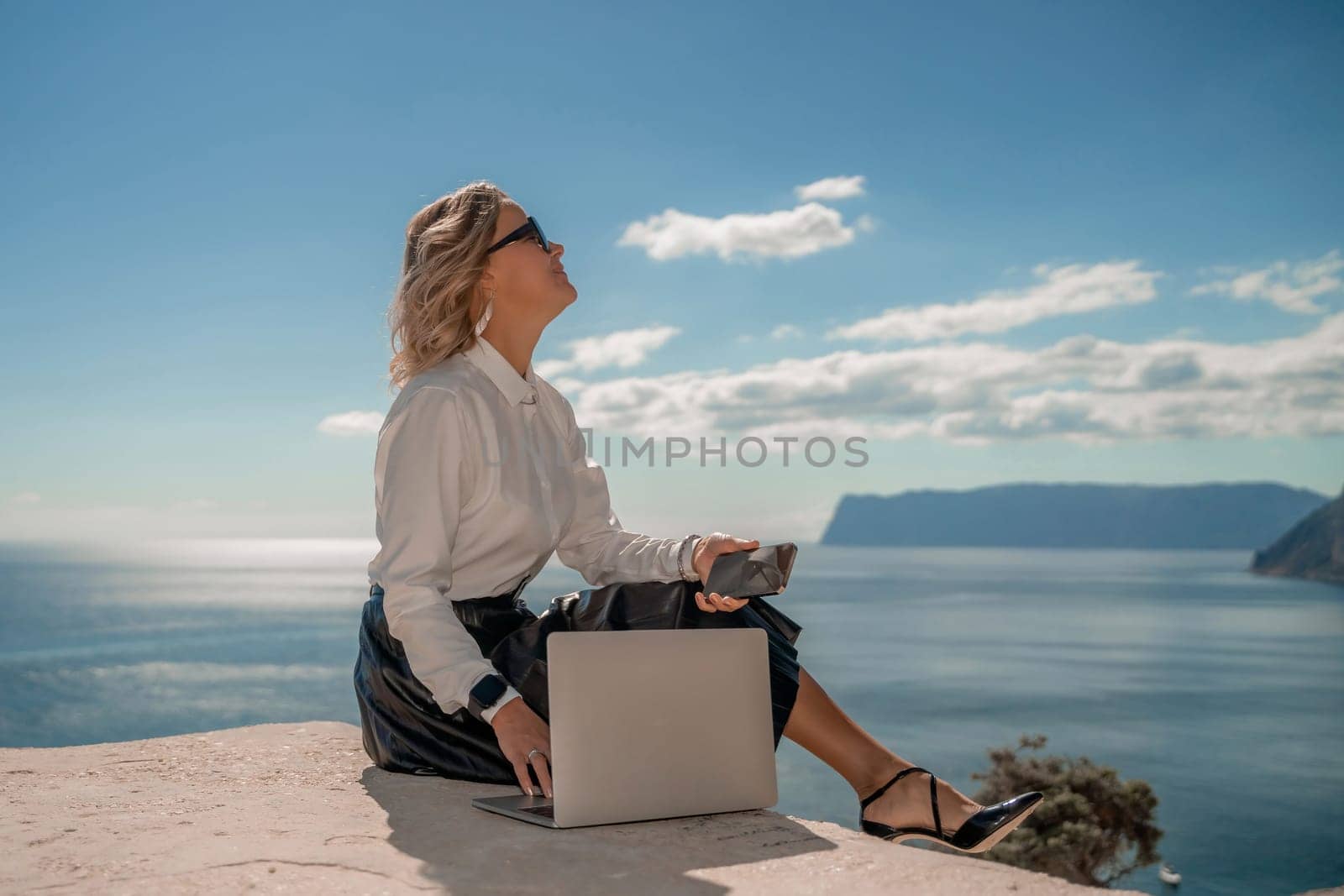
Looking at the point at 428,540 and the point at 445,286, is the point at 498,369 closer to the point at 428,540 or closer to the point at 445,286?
the point at 445,286

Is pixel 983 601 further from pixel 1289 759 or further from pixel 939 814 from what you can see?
pixel 939 814

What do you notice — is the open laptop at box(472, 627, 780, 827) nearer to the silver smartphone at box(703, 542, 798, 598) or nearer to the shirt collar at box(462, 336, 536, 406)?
the silver smartphone at box(703, 542, 798, 598)

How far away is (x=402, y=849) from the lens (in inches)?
74.1

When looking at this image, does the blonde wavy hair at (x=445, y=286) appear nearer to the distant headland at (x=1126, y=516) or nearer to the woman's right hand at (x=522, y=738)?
the woman's right hand at (x=522, y=738)

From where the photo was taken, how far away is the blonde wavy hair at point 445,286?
2.71m

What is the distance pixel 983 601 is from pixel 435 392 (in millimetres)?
105031

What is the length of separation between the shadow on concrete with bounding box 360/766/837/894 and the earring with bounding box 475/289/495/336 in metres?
1.22

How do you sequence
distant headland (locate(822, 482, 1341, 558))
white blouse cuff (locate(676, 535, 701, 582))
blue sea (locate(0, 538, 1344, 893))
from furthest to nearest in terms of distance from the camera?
1. distant headland (locate(822, 482, 1341, 558))
2. blue sea (locate(0, 538, 1344, 893))
3. white blouse cuff (locate(676, 535, 701, 582))

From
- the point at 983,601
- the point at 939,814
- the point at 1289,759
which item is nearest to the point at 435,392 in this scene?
the point at 939,814

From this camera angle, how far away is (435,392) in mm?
2402

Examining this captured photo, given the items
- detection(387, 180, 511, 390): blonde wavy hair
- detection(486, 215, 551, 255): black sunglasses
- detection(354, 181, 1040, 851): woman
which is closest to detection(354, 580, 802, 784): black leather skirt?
detection(354, 181, 1040, 851): woman

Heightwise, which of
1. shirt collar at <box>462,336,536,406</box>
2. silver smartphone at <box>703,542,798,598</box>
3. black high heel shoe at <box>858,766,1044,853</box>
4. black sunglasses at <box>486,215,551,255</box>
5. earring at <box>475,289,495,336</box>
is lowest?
black high heel shoe at <box>858,766,1044,853</box>

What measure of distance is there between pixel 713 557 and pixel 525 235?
3.53 feet

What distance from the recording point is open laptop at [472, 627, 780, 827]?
191cm
